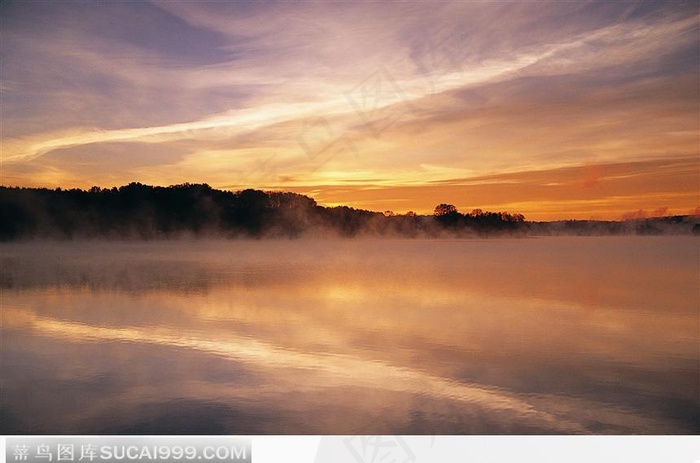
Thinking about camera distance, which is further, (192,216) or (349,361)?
(192,216)

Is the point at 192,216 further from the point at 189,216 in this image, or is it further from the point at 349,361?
the point at 349,361

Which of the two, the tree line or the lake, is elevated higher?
the tree line

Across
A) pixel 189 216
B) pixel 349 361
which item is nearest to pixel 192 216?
pixel 189 216

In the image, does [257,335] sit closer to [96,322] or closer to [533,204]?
[96,322]

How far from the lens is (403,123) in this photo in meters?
9.38

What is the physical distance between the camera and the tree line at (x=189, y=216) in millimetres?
10953

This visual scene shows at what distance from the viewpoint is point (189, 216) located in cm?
1451

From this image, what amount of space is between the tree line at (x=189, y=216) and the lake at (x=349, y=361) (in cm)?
245

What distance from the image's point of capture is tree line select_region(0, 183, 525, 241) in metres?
11.0

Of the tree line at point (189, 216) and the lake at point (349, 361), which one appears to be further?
the tree line at point (189, 216)

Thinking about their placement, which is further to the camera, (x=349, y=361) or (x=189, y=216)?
(x=189, y=216)

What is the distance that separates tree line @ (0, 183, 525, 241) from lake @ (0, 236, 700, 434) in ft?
8.03

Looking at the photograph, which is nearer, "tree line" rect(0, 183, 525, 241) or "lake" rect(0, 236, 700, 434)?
"lake" rect(0, 236, 700, 434)

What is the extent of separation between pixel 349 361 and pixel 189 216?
10720mm
